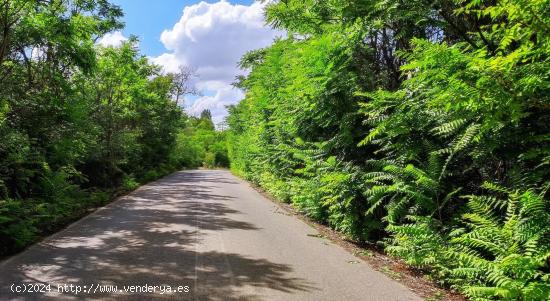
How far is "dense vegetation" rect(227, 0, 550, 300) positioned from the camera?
4098mm

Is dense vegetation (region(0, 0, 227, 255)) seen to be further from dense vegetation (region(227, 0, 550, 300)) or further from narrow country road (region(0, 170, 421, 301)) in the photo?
dense vegetation (region(227, 0, 550, 300))

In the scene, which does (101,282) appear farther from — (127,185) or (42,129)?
(127,185)

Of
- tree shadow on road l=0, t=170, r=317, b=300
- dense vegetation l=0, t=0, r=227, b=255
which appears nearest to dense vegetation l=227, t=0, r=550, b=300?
tree shadow on road l=0, t=170, r=317, b=300

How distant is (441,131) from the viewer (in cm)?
538

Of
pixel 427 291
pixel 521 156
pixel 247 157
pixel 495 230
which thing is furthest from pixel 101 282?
pixel 247 157

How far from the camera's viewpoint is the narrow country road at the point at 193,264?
517 cm

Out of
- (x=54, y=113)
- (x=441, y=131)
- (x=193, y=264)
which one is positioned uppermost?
(x=54, y=113)

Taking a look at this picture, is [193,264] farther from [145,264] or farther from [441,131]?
[441,131]

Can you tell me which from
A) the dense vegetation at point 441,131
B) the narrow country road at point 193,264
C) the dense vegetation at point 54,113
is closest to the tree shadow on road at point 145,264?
the narrow country road at point 193,264

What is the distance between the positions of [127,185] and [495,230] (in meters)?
17.1

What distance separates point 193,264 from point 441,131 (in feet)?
14.4

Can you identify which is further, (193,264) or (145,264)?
(193,264)

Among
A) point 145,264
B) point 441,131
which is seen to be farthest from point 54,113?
point 441,131

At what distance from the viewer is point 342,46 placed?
9.09 metres
